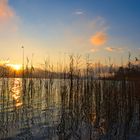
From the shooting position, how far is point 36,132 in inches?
279

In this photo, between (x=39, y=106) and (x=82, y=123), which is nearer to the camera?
(x=82, y=123)

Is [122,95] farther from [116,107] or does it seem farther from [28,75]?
[28,75]

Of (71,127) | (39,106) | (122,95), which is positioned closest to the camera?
(71,127)

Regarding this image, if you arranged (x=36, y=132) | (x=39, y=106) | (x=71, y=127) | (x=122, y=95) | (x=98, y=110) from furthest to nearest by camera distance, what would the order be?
(x=39, y=106), (x=122, y=95), (x=98, y=110), (x=36, y=132), (x=71, y=127)

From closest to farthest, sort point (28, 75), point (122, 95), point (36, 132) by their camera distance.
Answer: point (36, 132) → point (122, 95) → point (28, 75)

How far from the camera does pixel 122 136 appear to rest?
21.3 ft

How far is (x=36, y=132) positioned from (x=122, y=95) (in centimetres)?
284

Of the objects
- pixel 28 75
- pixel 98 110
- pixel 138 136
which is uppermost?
pixel 28 75

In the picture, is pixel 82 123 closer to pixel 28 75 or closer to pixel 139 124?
pixel 139 124

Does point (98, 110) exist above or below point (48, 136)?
above

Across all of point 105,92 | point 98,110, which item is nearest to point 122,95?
point 105,92

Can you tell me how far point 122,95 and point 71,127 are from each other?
7.80ft

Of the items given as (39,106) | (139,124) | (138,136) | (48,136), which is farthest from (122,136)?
(39,106)

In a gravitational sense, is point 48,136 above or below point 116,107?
below
